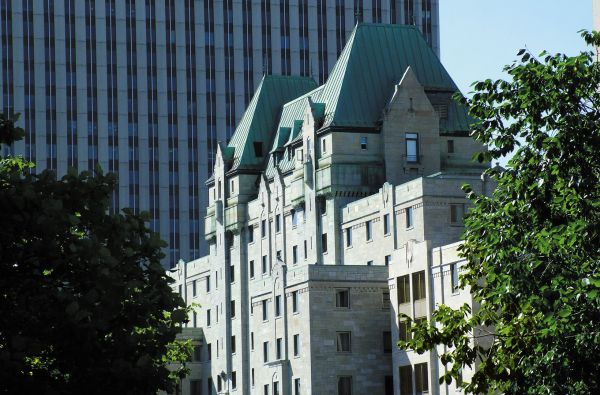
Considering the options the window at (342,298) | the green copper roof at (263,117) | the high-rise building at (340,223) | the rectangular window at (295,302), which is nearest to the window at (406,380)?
the high-rise building at (340,223)

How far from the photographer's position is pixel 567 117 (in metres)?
48.9

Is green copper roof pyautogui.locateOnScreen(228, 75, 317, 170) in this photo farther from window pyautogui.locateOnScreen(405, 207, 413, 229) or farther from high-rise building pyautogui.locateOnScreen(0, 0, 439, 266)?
high-rise building pyautogui.locateOnScreen(0, 0, 439, 266)

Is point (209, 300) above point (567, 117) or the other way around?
above

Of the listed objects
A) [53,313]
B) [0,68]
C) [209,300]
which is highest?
[0,68]

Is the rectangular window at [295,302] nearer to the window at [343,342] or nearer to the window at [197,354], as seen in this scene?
the window at [343,342]

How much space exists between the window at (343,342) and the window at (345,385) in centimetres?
182

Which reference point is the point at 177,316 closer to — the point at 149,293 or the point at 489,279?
the point at 149,293

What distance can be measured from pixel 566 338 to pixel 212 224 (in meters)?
100

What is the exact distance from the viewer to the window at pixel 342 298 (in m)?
116

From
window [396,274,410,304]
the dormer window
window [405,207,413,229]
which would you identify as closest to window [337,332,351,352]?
window [396,274,410,304]

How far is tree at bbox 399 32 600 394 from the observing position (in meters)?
48.3

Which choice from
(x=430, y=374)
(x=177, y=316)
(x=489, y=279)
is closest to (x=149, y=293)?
(x=177, y=316)

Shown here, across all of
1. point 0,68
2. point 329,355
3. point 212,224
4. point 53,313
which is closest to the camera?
point 53,313

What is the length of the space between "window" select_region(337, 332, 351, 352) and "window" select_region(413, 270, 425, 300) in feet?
24.1
